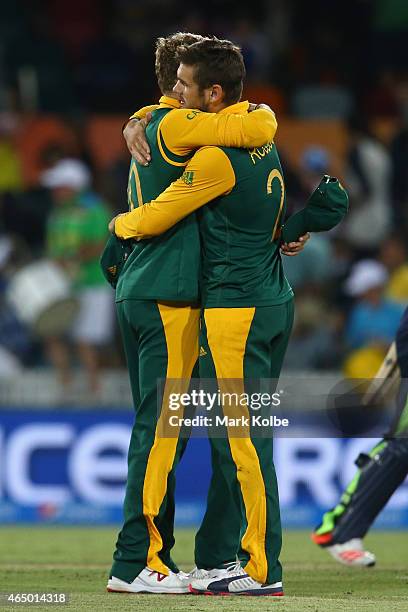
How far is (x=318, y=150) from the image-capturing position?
1326cm

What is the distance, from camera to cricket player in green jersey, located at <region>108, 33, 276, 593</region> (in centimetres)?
594

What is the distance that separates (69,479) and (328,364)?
7.79 ft

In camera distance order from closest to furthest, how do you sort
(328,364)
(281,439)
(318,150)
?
(281,439) < (328,364) < (318,150)

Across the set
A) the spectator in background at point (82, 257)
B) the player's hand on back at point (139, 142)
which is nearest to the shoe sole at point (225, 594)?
the player's hand on back at point (139, 142)

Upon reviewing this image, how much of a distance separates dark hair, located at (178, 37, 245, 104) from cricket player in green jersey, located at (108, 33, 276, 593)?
0.16 m

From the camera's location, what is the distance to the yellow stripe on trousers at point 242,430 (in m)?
5.84

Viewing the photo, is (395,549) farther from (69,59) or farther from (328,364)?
(69,59)

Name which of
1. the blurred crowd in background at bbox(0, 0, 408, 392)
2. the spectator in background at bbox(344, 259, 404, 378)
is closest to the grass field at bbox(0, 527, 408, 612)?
the spectator in background at bbox(344, 259, 404, 378)

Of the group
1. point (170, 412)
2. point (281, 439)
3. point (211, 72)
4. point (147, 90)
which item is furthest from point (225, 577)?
point (147, 90)

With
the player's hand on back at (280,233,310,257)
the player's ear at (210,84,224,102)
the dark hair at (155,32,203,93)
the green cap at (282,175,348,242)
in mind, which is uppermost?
the dark hair at (155,32,203,93)

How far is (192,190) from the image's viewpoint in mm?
5836

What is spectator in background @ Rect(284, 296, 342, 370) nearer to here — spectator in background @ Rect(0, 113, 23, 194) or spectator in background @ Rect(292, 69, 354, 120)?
spectator in background @ Rect(0, 113, 23, 194)

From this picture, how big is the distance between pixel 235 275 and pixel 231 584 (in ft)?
4.30

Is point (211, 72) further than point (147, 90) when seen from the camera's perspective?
No
